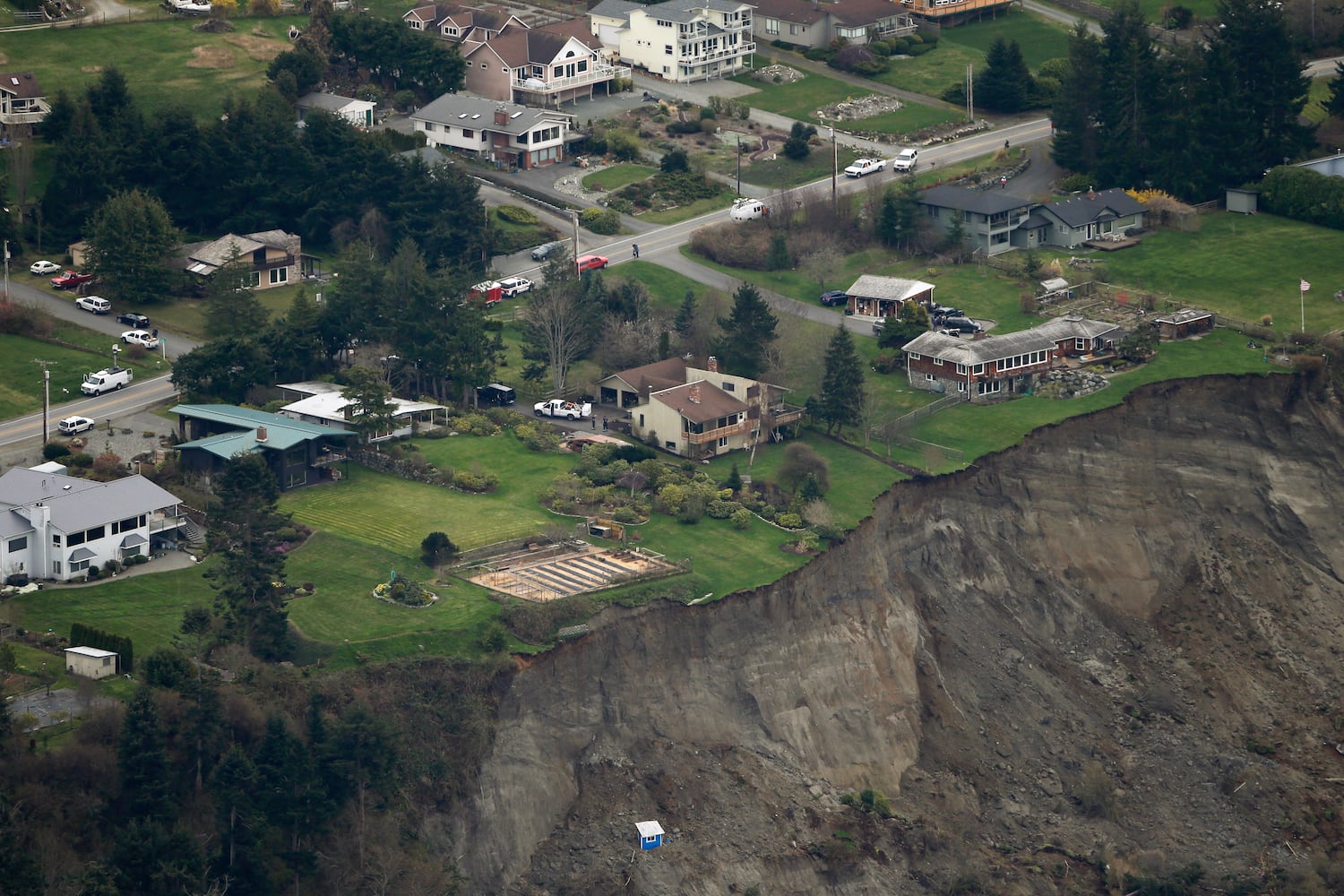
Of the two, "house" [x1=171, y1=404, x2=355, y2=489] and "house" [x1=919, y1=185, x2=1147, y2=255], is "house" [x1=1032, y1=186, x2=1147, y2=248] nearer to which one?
"house" [x1=919, y1=185, x2=1147, y2=255]

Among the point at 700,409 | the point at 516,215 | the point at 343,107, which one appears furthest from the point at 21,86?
the point at 700,409

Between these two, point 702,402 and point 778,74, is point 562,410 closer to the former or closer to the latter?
point 702,402

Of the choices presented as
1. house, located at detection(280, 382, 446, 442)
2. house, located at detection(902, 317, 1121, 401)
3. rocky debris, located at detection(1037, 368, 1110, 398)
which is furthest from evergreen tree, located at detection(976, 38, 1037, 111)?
house, located at detection(280, 382, 446, 442)

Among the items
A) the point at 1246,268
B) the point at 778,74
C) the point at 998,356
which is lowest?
the point at 998,356

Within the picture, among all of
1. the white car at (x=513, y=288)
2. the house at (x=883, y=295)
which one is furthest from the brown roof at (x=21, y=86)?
the house at (x=883, y=295)

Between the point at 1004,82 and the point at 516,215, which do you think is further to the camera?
the point at 1004,82

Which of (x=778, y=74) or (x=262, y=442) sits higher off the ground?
(x=778, y=74)
